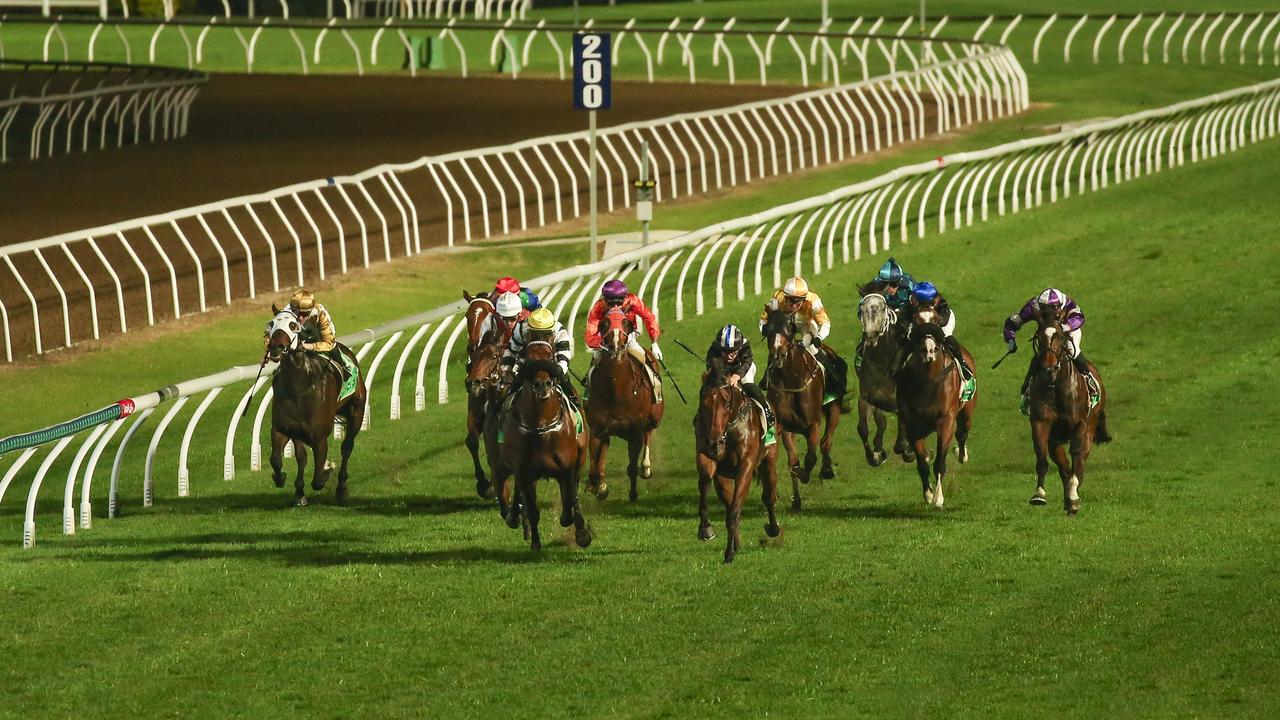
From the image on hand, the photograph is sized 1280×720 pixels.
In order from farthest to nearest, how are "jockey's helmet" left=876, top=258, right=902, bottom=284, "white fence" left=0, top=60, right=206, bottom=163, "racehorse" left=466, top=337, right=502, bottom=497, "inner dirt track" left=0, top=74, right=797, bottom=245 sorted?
"white fence" left=0, top=60, right=206, bottom=163 < "inner dirt track" left=0, top=74, right=797, bottom=245 < "jockey's helmet" left=876, top=258, right=902, bottom=284 < "racehorse" left=466, top=337, right=502, bottom=497

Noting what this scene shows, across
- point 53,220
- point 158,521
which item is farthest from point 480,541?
point 53,220

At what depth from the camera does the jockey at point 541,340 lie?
1212cm

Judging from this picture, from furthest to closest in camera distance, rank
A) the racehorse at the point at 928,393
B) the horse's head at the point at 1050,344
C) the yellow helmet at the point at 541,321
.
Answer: the racehorse at the point at 928,393
the horse's head at the point at 1050,344
the yellow helmet at the point at 541,321

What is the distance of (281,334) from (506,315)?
1456 mm

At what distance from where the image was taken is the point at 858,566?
39.4 feet

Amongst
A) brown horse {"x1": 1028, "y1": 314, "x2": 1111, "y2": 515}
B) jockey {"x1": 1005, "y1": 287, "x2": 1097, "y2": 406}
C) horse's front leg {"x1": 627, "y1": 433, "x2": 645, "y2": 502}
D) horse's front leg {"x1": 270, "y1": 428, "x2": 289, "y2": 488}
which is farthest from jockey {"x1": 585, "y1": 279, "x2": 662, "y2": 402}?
brown horse {"x1": 1028, "y1": 314, "x2": 1111, "y2": 515}

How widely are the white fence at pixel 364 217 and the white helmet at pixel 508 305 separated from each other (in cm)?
706

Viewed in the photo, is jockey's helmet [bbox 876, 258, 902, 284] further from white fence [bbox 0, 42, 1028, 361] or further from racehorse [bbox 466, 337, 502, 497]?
white fence [bbox 0, 42, 1028, 361]

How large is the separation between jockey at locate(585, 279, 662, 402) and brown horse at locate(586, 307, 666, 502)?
0.07 m

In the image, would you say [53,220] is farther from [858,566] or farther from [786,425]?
[858,566]

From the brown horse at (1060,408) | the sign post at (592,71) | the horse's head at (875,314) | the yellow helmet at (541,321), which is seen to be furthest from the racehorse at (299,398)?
the sign post at (592,71)

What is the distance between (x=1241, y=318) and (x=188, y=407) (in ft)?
33.4

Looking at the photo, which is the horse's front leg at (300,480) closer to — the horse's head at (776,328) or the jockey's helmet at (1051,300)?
the horse's head at (776,328)

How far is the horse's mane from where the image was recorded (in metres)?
11.9
